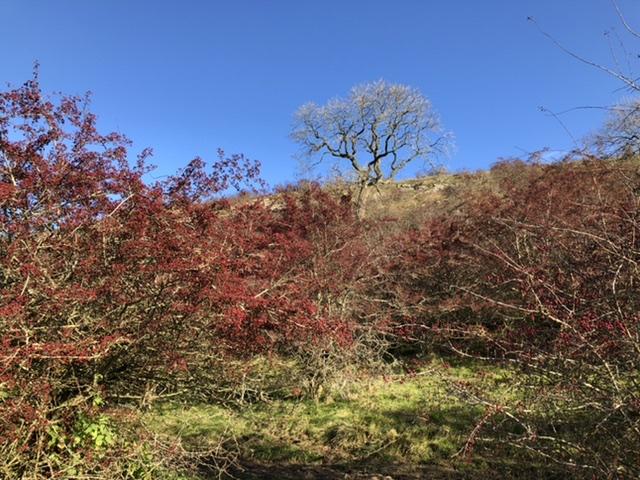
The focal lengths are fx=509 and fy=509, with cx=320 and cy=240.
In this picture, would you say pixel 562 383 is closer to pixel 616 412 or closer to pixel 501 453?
pixel 616 412

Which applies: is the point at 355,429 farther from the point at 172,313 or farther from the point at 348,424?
the point at 172,313

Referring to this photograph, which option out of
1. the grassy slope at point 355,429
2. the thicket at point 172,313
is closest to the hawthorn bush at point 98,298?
the thicket at point 172,313

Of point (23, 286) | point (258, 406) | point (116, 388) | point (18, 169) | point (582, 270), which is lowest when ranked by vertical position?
point (258, 406)

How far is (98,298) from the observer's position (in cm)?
416

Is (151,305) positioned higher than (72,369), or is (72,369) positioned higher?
(151,305)

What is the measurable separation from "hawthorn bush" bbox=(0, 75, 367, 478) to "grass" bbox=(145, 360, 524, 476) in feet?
4.16

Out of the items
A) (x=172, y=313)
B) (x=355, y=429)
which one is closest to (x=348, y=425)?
(x=355, y=429)

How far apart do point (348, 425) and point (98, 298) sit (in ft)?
13.3

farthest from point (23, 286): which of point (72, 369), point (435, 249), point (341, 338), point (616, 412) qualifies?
point (435, 249)

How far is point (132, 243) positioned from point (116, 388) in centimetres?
152

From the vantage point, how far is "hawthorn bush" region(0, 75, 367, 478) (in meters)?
3.78

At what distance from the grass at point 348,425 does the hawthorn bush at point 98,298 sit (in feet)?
4.16

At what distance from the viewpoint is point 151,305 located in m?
4.28

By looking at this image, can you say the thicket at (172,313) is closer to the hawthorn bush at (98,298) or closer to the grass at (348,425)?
the hawthorn bush at (98,298)
